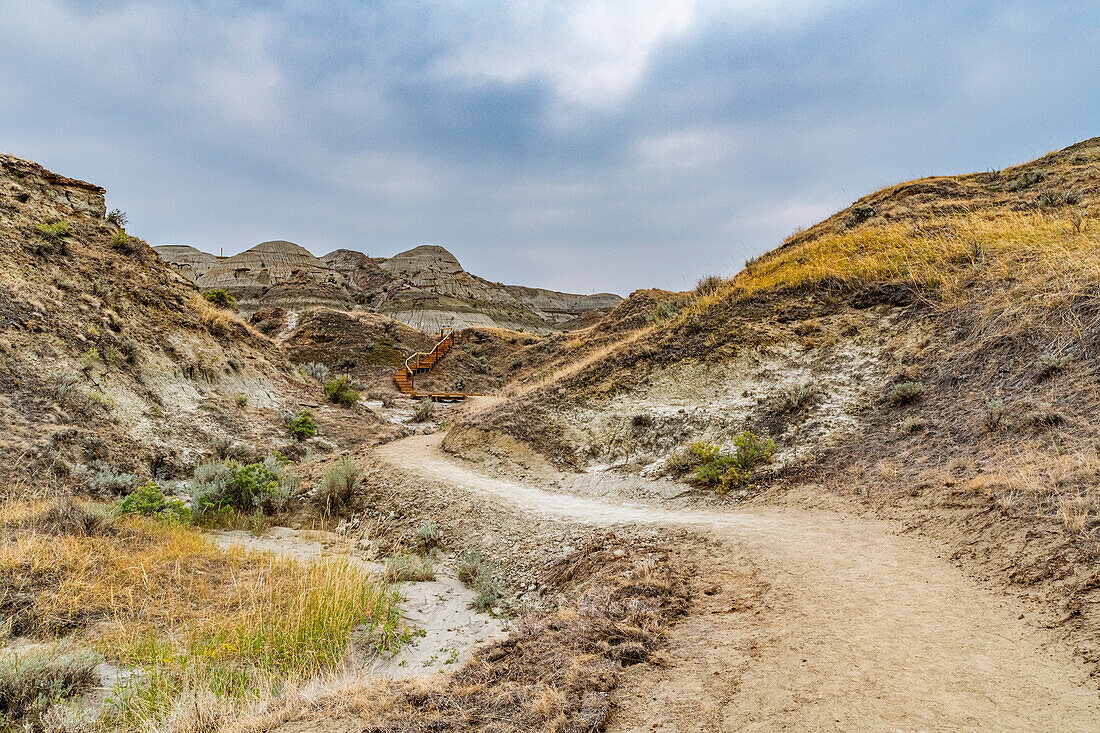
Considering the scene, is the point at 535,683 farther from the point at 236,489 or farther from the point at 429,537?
the point at 236,489

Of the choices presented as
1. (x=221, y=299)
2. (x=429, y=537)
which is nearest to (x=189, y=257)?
(x=221, y=299)

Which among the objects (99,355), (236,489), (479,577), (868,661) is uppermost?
(99,355)

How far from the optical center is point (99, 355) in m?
12.0

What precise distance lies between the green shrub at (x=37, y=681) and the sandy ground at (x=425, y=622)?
1750mm

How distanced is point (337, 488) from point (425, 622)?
19.6 feet

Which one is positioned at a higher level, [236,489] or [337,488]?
[236,489]

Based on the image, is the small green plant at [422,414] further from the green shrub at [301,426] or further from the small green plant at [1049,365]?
the small green plant at [1049,365]

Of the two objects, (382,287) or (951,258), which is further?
(382,287)

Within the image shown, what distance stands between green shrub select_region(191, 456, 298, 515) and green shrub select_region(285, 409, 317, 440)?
13.1ft

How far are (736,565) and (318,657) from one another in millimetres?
4248

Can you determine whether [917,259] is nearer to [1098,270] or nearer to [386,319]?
[1098,270]

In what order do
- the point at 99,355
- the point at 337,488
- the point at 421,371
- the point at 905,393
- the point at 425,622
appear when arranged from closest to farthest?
the point at 425,622, the point at 905,393, the point at 337,488, the point at 99,355, the point at 421,371

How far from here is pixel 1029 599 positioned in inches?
146

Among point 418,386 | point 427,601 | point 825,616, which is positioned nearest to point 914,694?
point 825,616
